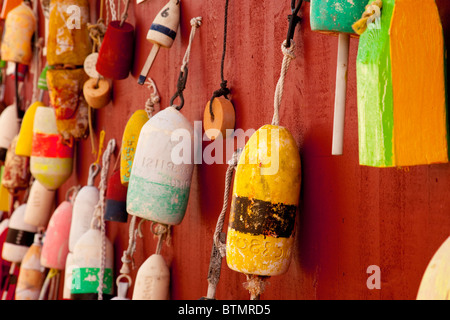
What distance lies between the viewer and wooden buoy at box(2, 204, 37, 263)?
75.9 inches

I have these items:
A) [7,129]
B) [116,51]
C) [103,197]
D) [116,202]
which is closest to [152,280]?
[116,202]

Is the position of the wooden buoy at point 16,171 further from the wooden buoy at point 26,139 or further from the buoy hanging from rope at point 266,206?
the buoy hanging from rope at point 266,206

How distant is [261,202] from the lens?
842 mm

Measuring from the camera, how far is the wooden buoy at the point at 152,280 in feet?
4.05

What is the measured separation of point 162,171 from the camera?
109 cm

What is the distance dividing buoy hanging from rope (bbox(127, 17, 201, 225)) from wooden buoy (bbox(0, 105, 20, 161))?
118 centimetres

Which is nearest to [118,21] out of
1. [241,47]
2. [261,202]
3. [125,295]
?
[241,47]

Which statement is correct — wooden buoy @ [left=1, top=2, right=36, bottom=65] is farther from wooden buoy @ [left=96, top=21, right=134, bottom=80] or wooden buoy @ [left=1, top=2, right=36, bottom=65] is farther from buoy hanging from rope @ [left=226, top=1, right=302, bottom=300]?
buoy hanging from rope @ [left=226, top=1, right=302, bottom=300]

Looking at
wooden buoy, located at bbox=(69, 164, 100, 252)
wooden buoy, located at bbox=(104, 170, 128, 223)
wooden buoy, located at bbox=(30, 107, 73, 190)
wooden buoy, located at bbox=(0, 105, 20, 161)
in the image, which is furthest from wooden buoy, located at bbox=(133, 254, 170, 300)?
wooden buoy, located at bbox=(0, 105, 20, 161)

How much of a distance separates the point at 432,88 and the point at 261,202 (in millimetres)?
298

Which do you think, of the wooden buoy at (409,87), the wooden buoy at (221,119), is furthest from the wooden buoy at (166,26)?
the wooden buoy at (409,87)

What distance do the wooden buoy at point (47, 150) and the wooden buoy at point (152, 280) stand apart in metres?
0.59

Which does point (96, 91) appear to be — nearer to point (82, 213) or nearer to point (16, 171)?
point (82, 213)

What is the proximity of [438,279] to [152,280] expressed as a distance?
77 centimetres
